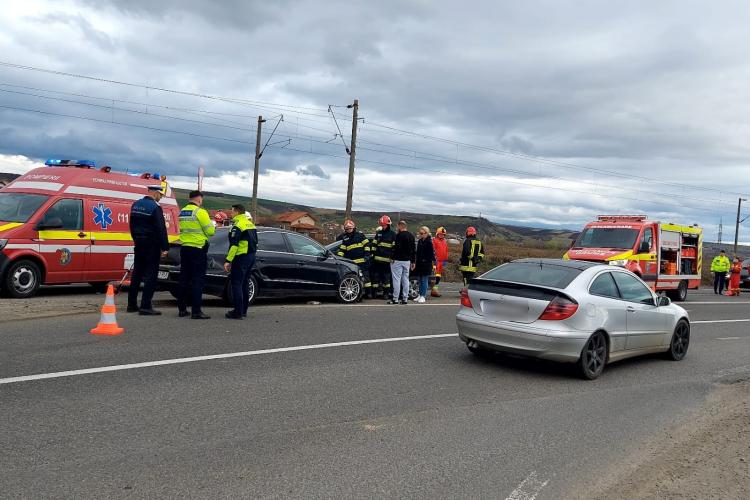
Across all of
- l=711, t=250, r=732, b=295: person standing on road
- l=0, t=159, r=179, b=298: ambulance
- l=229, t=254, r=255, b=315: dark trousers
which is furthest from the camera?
l=711, t=250, r=732, b=295: person standing on road

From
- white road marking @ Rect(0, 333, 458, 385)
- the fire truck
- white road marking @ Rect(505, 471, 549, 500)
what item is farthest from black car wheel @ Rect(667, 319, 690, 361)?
the fire truck

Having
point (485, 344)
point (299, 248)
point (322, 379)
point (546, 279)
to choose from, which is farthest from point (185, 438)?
point (299, 248)

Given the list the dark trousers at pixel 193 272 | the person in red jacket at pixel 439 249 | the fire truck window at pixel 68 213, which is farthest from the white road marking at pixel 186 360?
the person in red jacket at pixel 439 249

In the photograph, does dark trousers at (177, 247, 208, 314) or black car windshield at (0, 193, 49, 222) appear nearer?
dark trousers at (177, 247, 208, 314)

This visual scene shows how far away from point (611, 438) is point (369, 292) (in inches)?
397

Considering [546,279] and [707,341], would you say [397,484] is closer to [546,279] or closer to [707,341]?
[546,279]

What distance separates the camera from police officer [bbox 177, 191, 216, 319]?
393 inches

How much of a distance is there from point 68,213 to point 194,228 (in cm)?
402

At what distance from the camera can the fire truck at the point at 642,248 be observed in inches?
720

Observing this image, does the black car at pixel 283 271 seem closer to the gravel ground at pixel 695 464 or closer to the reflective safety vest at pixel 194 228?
the reflective safety vest at pixel 194 228

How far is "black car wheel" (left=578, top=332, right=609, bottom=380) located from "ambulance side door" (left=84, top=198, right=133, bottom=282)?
9677mm

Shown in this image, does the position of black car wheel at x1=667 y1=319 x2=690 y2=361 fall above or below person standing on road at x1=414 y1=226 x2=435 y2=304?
below

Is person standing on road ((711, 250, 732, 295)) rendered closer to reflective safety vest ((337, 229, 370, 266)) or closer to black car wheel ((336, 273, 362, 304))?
reflective safety vest ((337, 229, 370, 266))

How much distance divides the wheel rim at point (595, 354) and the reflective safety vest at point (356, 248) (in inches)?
301
